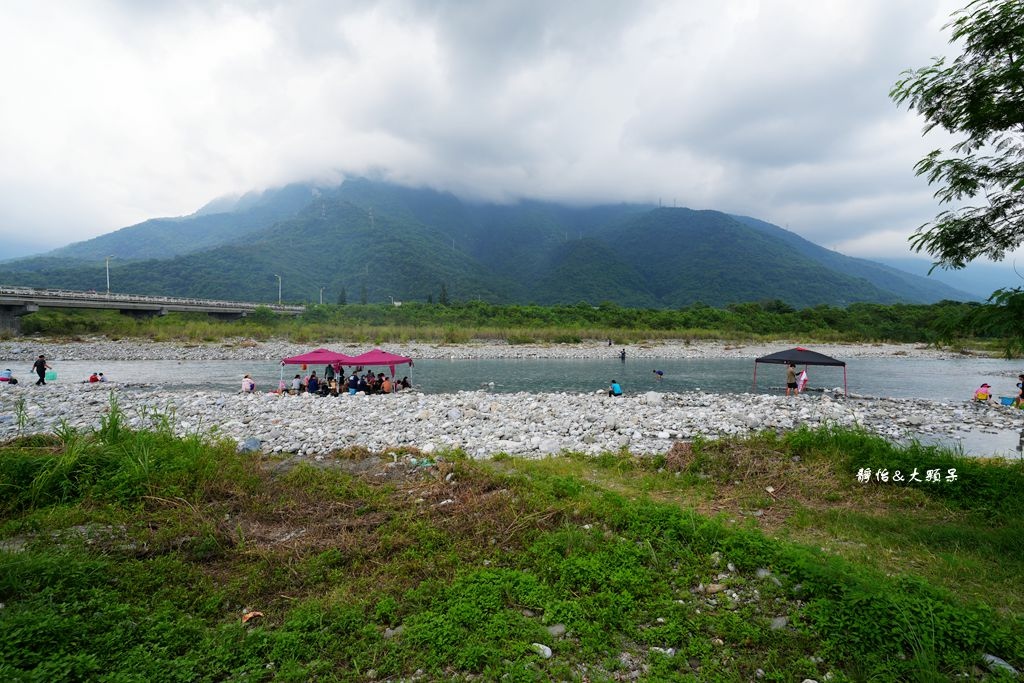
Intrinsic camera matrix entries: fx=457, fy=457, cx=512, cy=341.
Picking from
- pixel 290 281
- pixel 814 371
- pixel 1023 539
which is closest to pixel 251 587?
pixel 1023 539

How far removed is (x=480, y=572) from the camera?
464cm

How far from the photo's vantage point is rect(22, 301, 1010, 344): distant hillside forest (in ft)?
185

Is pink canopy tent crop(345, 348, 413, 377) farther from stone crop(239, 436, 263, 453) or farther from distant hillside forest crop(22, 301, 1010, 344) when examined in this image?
distant hillside forest crop(22, 301, 1010, 344)

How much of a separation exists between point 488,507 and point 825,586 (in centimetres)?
370

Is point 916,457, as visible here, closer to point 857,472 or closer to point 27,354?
point 857,472

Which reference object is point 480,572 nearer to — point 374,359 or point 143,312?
point 374,359

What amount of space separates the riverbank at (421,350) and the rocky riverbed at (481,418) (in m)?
27.2

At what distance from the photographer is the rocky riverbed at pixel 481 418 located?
34.7 feet

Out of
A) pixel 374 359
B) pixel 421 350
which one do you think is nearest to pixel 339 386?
pixel 374 359

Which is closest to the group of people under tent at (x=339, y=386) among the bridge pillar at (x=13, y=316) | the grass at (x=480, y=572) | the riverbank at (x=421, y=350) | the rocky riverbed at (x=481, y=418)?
the rocky riverbed at (x=481, y=418)

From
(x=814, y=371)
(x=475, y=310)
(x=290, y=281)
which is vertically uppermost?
(x=290, y=281)

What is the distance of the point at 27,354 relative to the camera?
128ft

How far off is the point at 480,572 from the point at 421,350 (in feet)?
156

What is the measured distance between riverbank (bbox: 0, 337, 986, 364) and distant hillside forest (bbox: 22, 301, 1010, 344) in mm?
3165
